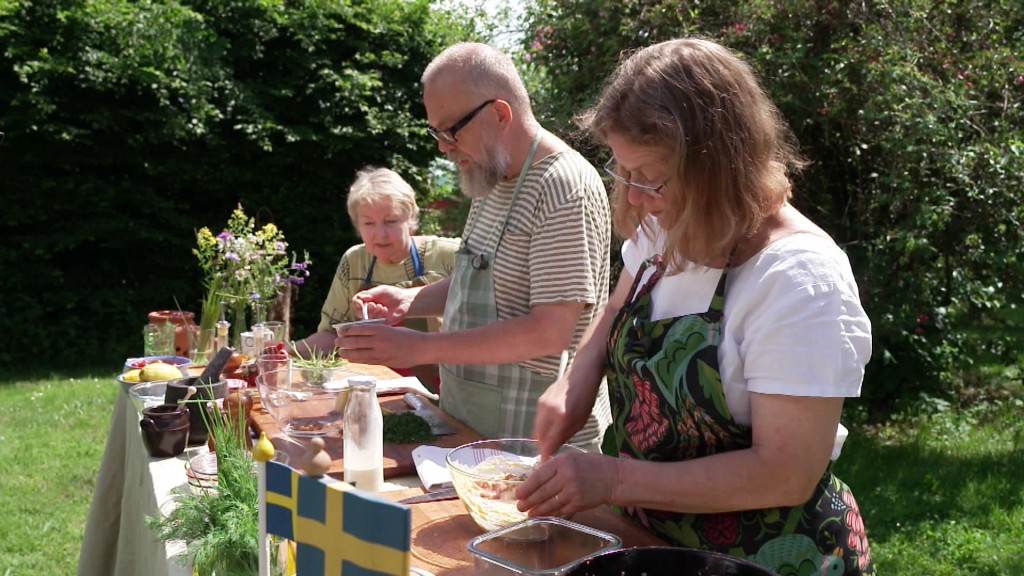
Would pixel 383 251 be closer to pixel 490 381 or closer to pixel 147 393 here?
pixel 147 393

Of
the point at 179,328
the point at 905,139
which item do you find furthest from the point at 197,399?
the point at 905,139

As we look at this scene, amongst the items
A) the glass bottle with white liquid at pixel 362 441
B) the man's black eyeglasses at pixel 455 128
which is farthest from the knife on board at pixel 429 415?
the man's black eyeglasses at pixel 455 128

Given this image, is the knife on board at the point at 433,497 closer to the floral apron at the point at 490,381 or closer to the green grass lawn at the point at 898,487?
the floral apron at the point at 490,381

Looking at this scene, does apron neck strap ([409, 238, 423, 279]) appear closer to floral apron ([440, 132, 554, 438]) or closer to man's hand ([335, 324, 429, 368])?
floral apron ([440, 132, 554, 438])

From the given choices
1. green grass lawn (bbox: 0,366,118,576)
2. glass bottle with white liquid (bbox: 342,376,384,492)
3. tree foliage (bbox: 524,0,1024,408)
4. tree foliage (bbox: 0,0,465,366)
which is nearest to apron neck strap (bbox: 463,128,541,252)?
glass bottle with white liquid (bbox: 342,376,384,492)

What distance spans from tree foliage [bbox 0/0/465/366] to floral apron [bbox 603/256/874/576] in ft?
22.5

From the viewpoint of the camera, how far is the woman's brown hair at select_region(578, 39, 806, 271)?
152cm

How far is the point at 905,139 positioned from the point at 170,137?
6270 mm

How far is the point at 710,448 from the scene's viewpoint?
1.60 meters

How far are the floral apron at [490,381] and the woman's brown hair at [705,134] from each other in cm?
102

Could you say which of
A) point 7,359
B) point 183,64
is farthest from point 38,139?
point 7,359

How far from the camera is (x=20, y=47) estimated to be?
7.75 m

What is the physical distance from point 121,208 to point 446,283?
6414 millimetres

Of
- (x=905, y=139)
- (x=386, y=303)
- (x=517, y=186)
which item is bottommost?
(x=386, y=303)
